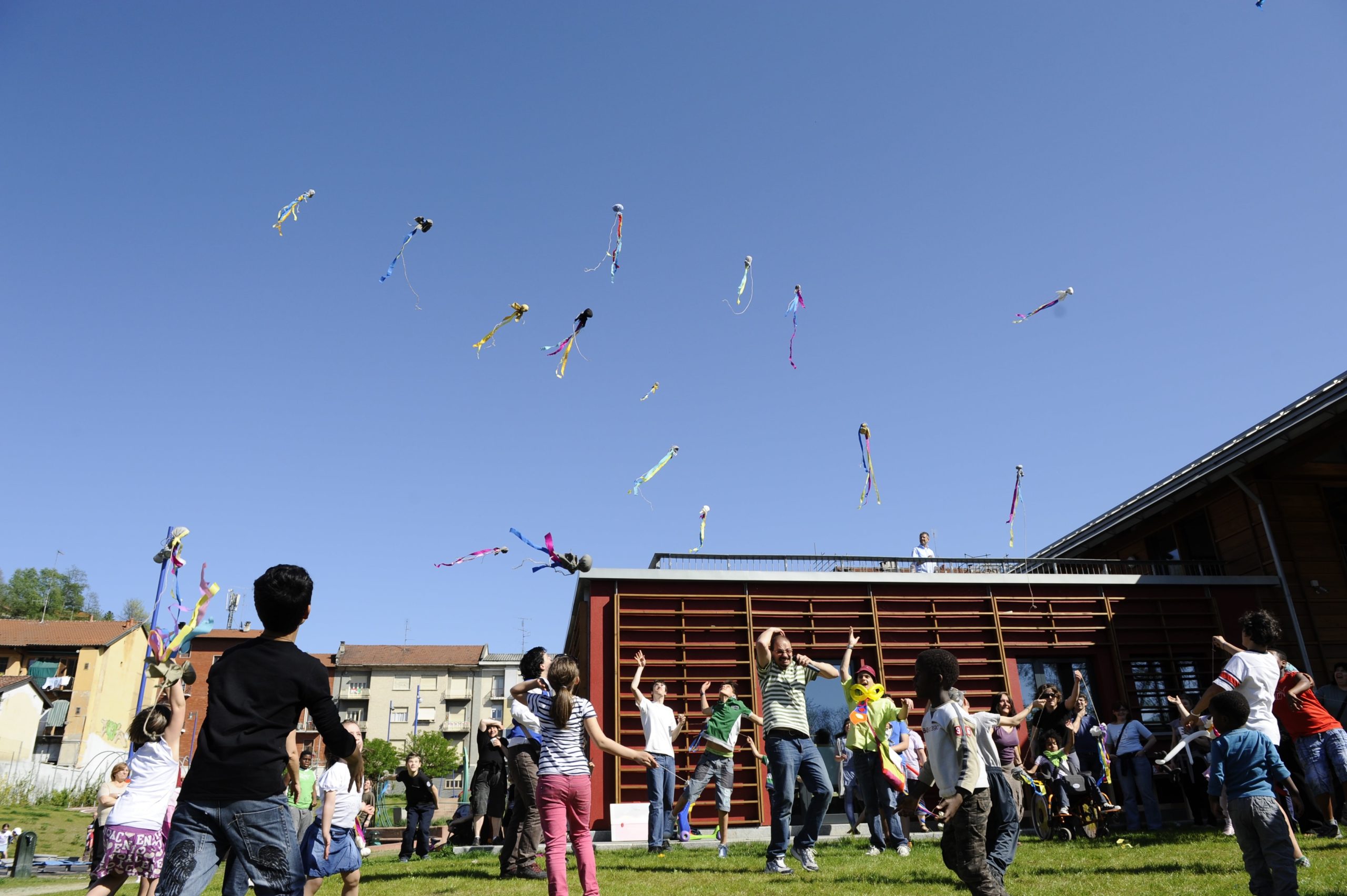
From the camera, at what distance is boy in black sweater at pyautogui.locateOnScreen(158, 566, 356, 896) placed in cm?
282

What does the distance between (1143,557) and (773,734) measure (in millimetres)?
13730

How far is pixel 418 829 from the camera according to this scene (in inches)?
419

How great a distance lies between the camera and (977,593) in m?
14.3

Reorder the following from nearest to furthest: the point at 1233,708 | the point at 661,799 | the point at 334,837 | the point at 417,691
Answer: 1. the point at 1233,708
2. the point at 334,837
3. the point at 661,799
4. the point at 417,691

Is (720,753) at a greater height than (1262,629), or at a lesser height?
lesser

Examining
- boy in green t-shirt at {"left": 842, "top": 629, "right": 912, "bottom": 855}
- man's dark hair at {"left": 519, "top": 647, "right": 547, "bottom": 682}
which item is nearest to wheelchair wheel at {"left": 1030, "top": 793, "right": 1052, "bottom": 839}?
boy in green t-shirt at {"left": 842, "top": 629, "right": 912, "bottom": 855}

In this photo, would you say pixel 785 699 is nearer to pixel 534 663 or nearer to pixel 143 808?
pixel 534 663

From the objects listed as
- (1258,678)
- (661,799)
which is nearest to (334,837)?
(661,799)

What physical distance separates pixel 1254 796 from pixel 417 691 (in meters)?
63.8

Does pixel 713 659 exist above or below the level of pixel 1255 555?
below

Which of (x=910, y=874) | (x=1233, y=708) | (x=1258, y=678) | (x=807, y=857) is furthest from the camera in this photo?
(x=807, y=857)

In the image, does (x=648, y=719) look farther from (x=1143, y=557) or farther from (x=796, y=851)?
(x=1143, y=557)

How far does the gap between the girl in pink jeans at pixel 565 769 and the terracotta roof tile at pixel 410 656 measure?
62.5m

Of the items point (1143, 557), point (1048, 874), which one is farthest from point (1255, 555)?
point (1048, 874)
